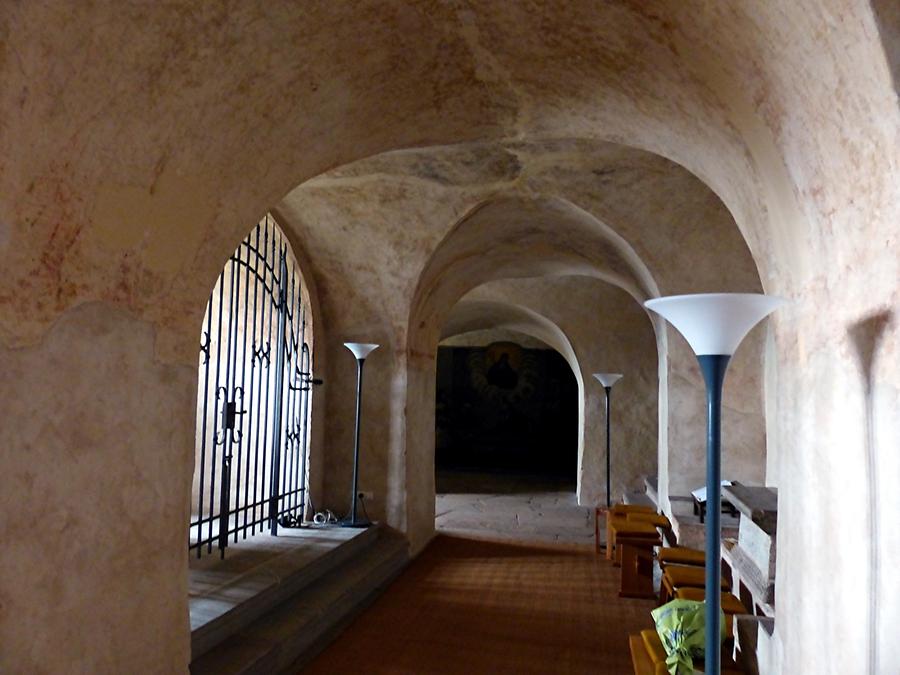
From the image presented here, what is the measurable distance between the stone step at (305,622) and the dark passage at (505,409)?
12644mm

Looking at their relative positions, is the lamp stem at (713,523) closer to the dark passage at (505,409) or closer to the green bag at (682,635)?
the green bag at (682,635)

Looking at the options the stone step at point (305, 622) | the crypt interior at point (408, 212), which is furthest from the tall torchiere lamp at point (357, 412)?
the crypt interior at point (408, 212)

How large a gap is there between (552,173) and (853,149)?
427cm

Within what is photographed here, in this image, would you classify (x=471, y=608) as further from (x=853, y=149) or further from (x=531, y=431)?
(x=531, y=431)

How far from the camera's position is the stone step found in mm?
4285

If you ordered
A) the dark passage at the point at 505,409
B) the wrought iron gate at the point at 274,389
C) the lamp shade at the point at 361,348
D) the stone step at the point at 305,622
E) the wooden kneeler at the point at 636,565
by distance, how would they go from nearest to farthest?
1. the stone step at the point at 305,622
2. the wooden kneeler at the point at 636,565
3. the wrought iron gate at the point at 274,389
4. the lamp shade at the point at 361,348
5. the dark passage at the point at 505,409

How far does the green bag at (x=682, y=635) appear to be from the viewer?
11.4ft

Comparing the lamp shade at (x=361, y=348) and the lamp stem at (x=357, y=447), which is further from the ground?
the lamp shade at (x=361, y=348)

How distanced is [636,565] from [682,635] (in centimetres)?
352

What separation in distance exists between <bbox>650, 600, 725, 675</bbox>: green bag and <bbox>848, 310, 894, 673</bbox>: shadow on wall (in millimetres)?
1465

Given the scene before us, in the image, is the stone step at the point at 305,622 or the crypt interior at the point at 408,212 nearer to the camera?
the crypt interior at the point at 408,212

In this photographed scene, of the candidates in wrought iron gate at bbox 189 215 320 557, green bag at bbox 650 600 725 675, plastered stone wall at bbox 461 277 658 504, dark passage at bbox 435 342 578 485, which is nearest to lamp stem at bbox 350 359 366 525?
wrought iron gate at bbox 189 215 320 557

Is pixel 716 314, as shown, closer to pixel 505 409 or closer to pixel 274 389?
pixel 274 389

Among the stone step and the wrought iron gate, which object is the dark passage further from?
the stone step
